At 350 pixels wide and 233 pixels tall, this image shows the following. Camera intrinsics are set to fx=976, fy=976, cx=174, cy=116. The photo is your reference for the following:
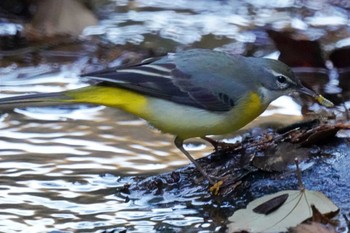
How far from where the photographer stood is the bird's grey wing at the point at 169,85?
5164mm

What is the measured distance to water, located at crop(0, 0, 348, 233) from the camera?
4.63m

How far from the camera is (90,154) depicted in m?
5.59

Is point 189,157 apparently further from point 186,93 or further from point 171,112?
point 186,93

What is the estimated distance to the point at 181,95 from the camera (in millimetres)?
5297

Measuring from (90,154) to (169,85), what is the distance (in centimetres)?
66

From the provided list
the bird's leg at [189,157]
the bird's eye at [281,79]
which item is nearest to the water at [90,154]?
the bird's leg at [189,157]

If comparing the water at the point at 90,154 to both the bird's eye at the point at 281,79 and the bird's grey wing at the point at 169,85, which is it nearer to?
the bird's grey wing at the point at 169,85

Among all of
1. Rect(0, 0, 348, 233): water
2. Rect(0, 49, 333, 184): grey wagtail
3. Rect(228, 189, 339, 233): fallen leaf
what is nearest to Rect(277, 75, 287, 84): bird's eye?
Rect(0, 49, 333, 184): grey wagtail

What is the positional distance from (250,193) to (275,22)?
195 inches

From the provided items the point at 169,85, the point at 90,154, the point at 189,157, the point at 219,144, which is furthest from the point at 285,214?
the point at 90,154

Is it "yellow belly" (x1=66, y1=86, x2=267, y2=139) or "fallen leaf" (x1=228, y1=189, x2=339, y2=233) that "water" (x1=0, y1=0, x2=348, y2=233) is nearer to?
"fallen leaf" (x1=228, y1=189, x2=339, y2=233)

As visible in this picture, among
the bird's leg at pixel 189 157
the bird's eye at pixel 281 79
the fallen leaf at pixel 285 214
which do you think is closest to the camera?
the fallen leaf at pixel 285 214

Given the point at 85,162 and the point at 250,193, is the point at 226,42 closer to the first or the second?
the point at 85,162

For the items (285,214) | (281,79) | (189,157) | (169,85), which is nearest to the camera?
(285,214)
